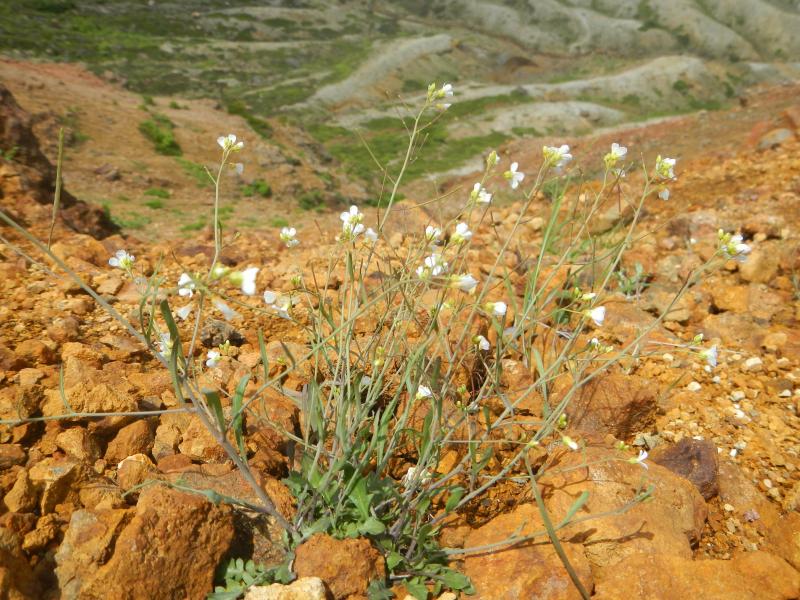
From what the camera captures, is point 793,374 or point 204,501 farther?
point 793,374

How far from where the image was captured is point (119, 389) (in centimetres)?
191

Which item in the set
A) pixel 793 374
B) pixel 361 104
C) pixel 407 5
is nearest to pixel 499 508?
pixel 793 374

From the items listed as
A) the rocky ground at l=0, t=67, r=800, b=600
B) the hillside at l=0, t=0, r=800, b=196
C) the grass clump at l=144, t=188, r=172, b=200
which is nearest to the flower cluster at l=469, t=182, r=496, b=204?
the rocky ground at l=0, t=67, r=800, b=600

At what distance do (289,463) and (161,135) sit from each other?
44.0 ft

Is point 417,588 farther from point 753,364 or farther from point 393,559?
point 753,364

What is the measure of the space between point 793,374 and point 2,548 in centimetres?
344

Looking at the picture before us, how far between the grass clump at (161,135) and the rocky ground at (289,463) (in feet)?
34.2

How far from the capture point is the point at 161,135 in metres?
12.7

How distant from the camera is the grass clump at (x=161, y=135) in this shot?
1234cm

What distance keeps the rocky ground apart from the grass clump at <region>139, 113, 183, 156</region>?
10.4 m

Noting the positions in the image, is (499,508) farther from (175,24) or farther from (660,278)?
(175,24)

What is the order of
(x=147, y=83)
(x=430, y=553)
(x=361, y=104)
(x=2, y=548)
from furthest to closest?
(x=361, y=104) → (x=147, y=83) → (x=430, y=553) → (x=2, y=548)

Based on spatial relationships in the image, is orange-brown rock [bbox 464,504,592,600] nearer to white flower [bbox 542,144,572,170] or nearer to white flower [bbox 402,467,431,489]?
white flower [bbox 402,467,431,489]

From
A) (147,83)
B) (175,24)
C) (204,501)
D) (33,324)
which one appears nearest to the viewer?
(204,501)
